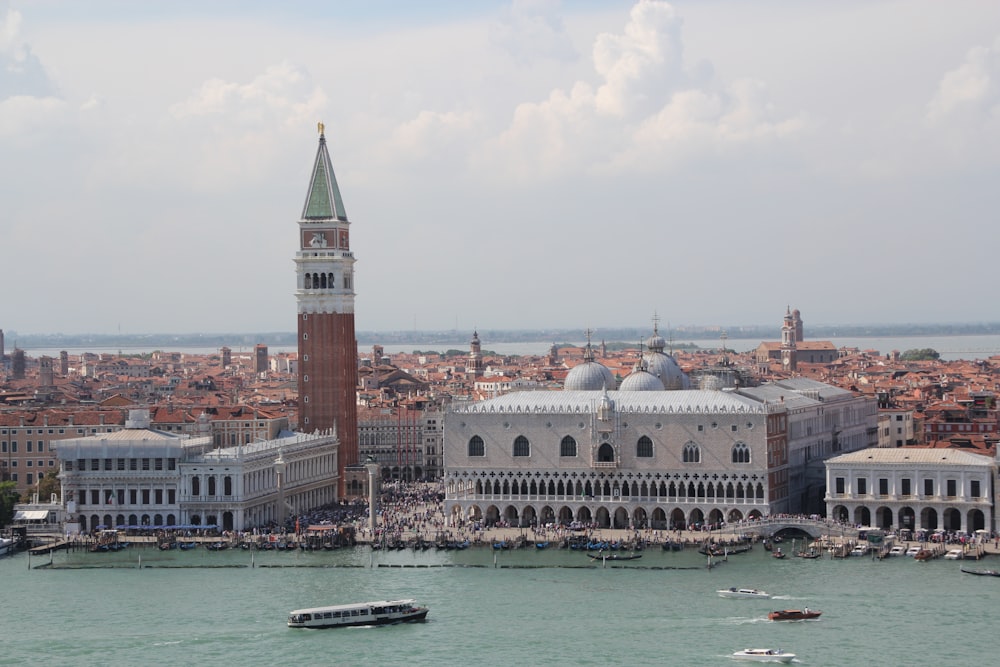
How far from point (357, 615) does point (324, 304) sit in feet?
67.7

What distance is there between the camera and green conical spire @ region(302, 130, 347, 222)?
178 ft

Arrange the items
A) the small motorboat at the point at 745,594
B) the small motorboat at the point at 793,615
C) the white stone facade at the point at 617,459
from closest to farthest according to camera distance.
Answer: the small motorboat at the point at 793,615 → the small motorboat at the point at 745,594 → the white stone facade at the point at 617,459

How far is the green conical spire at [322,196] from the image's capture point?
178ft

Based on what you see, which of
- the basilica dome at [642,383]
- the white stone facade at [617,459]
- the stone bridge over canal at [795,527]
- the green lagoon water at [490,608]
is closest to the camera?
the green lagoon water at [490,608]

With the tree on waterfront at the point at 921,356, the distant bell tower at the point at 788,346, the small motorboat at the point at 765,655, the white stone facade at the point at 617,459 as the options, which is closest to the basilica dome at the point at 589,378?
the white stone facade at the point at 617,459

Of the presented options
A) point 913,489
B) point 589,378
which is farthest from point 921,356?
point 913,489

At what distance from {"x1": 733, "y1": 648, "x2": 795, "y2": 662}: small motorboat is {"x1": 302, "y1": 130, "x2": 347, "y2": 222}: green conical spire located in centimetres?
2607

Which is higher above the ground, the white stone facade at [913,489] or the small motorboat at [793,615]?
the white stone facade at [913,489]

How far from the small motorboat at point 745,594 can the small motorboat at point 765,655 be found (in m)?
5.05

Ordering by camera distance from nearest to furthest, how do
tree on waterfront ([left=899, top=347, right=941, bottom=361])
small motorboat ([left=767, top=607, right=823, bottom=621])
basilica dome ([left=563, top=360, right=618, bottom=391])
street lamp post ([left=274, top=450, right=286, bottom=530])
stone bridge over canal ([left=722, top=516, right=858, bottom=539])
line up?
small motorboat ([left=767, top=607, right=823, bottom=621])
stone bridge over canal ([left=722, top=516, right=858, bottom=539])
street lamp post ([left=274, top=450, right=286, bottom=530])
basilica dome ([left=563, top=360, right=618, bottom=391])
tree on waterfront ([left=899, top=347, right=941, bottom=361])

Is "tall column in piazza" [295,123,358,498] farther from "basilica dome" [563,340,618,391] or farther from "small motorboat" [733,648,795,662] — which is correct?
"small motorboat" [733,648,795,662]

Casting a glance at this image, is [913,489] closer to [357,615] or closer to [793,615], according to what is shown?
[793,615]

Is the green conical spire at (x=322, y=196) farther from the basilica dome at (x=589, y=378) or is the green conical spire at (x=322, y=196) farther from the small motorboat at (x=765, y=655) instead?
the small motorboat at (x=765, y=655)

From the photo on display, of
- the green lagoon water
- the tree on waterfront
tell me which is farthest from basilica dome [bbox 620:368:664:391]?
the tree on waterfront
